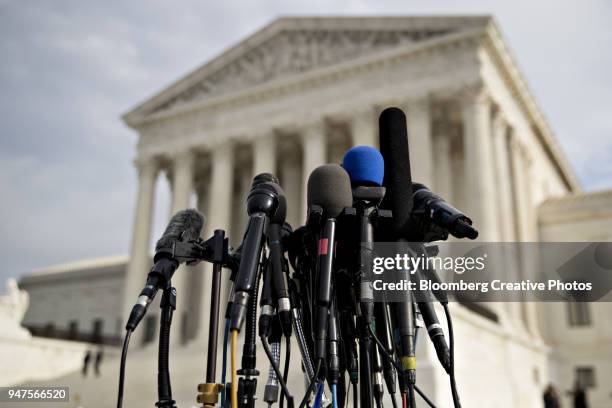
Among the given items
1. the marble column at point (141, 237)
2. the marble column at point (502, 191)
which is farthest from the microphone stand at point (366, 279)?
the marble column at point (141, 237)

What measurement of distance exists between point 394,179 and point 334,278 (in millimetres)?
671

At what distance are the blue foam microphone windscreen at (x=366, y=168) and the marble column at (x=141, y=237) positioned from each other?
27971 mm

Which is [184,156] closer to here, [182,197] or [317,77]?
[182,197]

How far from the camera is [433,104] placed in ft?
86.5

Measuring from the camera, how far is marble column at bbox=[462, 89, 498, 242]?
22625 mm

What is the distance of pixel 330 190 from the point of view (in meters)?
3.27

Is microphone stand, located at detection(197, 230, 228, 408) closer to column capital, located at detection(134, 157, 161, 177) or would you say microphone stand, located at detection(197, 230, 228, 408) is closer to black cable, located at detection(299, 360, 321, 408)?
black cable, located at detection(299, 360, 321, 408)

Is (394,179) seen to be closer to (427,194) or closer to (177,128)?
(427,194)

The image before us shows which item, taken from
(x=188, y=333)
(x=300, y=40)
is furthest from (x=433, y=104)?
(x=188, y=333)

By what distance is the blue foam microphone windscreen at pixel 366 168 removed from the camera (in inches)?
140

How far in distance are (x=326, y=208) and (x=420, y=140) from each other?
22.0 meters

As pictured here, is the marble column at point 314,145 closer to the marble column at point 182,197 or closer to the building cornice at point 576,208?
the marble column at point 182,197

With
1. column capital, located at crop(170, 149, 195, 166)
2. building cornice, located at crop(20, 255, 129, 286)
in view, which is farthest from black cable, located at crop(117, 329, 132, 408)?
building cornice, located at crop(20, 255, 129, 286)

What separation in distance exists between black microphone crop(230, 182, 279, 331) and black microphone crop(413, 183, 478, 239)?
0.86 metres
